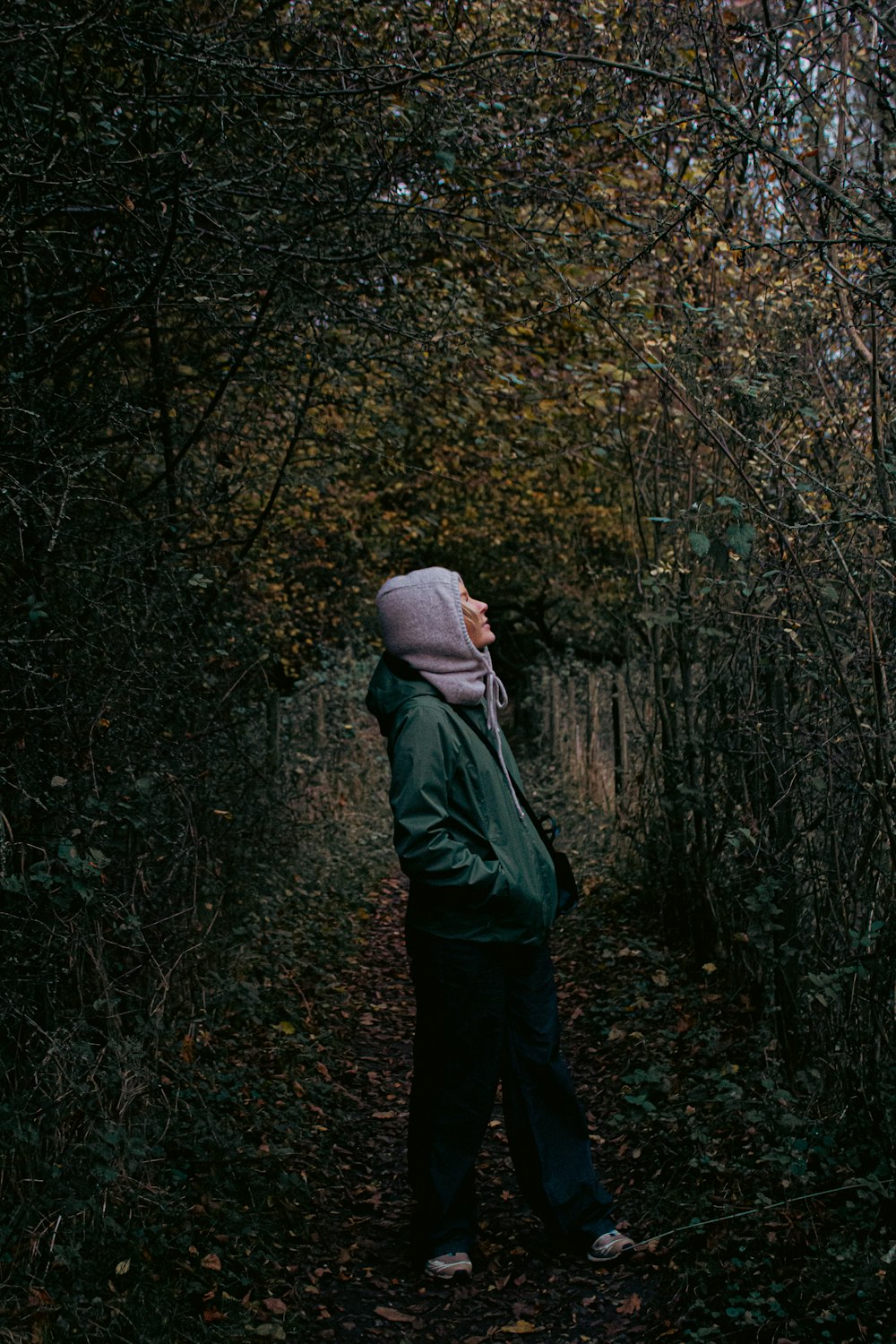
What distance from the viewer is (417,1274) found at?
13.4 ft

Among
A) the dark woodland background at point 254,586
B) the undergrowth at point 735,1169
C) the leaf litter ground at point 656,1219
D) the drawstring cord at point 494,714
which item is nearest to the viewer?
the undergrowth at point 735,1169

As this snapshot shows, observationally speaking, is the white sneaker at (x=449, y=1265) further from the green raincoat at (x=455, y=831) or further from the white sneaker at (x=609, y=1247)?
the green raincoat at (x=455, y=831)

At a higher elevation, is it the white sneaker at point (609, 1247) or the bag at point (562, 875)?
the bag at point (562, 875)

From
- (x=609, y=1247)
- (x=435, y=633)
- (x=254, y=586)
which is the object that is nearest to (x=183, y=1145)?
(x=609, y=1247)

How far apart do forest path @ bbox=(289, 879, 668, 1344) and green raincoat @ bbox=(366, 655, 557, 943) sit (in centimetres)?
115

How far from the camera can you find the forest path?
12.4 ft

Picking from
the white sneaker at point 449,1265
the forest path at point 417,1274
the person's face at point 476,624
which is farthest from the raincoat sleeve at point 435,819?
the forest path at point 417,1274

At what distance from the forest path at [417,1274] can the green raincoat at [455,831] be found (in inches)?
45.2

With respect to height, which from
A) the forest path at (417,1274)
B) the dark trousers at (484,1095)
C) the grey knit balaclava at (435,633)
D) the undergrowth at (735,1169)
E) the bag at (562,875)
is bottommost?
the forest path at (417,1274)

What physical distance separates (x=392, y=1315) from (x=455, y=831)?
1.58 meters

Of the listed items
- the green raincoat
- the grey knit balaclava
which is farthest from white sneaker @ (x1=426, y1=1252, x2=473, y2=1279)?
the grey knit balaclava

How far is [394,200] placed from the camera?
5.70 meters

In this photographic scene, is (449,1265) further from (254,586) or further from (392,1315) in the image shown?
(254,586)

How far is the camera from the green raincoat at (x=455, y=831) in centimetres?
382
